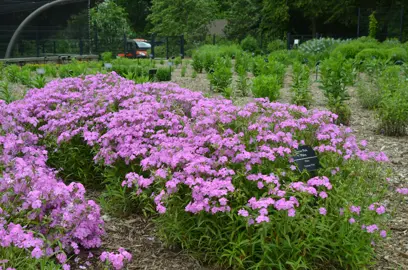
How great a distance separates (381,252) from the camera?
3.08 meters

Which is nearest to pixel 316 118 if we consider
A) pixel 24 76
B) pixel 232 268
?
pixel 232 268

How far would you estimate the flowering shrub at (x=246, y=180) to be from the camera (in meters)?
2.60

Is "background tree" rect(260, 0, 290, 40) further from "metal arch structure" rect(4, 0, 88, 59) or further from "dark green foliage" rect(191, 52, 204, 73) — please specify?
"dark green foliage" rect(191, 52, 204, 73)

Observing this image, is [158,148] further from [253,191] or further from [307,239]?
[307,239]

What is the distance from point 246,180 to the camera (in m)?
2.96

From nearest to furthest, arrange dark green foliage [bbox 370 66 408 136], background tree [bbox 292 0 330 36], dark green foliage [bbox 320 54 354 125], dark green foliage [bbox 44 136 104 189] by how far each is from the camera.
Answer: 1. dark green foliage [bbox 44 136 104 189]
2. dark green foliage [bbox 370 66 408 136]
3. dark green foliage [bbox 320 54 354 125]
4. background tree [bbox 292 0 330 36]

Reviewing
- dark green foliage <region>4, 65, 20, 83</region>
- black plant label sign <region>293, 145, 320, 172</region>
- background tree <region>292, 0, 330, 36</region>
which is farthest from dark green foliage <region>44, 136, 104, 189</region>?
background tree <region>292, 0, 330, 36</region>

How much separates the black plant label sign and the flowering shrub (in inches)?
2.1

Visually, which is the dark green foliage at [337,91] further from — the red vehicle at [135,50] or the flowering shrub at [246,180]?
the red vehicle at [135,50]

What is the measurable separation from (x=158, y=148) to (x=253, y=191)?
777 mm

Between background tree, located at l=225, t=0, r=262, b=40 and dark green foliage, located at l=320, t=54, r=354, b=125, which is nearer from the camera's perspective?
dark green foliage, located at l=320, t=54, r=354, b=125

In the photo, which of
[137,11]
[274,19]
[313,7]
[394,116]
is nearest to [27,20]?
[394,116]

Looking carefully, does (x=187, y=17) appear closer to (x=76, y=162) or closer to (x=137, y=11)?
(x=76, y=162)

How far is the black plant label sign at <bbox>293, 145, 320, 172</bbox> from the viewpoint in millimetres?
3006
